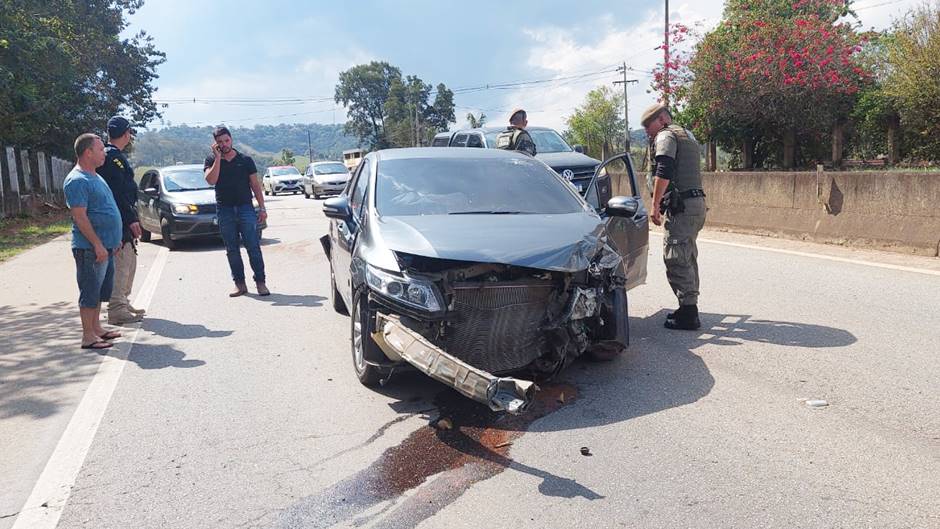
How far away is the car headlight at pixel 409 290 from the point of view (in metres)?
4.39

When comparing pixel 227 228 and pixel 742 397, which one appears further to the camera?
pixel 227 228

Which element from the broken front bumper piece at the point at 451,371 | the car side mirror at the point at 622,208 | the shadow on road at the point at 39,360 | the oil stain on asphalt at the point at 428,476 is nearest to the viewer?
the oil stain on asphalt at the point at 428,476

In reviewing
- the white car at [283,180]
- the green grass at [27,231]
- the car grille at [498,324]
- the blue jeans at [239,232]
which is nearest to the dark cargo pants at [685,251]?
the car grille at [498,324]

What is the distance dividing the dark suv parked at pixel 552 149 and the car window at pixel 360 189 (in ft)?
18.0

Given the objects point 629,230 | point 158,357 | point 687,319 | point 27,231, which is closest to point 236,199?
point 158,357

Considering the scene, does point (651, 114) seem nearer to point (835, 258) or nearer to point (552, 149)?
point (835, 258)

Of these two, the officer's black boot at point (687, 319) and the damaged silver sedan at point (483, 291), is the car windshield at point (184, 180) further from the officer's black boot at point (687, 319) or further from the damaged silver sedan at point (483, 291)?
the officer's black boot at point (687, 319)

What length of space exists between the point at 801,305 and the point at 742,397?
2819 mm

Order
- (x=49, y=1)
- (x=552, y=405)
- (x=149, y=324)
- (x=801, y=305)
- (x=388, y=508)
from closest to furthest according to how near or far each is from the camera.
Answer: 1. (x=388, y=508)
2. (x=552, y=405)
3. (x=801, y=305)
4. (x=149, y=324)
5. (x=49, y=1)

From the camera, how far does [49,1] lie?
2634cm

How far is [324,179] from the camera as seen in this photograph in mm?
31422

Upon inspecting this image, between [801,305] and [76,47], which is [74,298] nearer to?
[801,305]

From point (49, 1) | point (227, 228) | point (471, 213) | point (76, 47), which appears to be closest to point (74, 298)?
point (227, 228)

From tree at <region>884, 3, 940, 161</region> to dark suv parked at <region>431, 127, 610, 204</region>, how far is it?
8.99 meters
